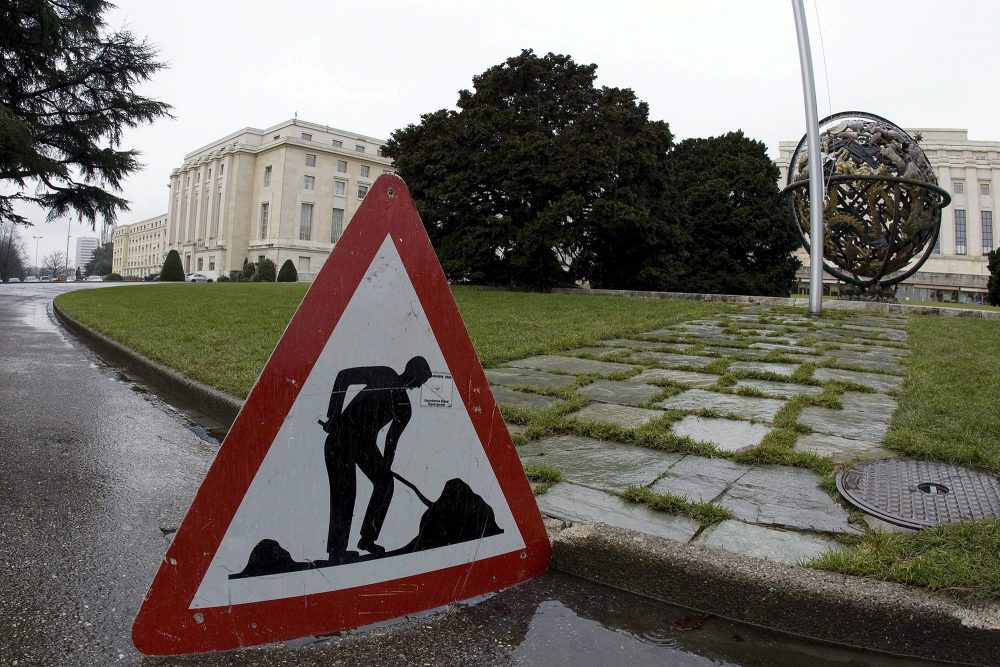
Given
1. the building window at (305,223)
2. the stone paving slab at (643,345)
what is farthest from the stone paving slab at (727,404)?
the building window at (305,223)

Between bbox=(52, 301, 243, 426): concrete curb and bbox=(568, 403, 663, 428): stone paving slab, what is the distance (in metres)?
2.32

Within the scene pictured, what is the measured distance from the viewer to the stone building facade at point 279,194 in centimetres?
7044

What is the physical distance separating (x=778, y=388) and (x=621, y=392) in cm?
143

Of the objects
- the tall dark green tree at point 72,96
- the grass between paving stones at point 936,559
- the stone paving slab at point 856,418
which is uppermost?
the tall dark green tree at point 72,96

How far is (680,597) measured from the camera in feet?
6.75

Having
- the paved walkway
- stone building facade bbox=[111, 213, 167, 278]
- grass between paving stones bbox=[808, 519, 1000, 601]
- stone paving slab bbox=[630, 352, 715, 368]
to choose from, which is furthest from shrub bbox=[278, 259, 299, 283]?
stone building facade bbox=[111, 213, 167, 278]

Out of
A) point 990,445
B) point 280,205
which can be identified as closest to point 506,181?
point 990,445

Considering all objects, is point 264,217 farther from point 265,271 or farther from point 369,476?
point 369,476

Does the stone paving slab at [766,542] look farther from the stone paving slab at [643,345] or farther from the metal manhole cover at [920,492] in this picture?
the stone paving slab at [643,345]

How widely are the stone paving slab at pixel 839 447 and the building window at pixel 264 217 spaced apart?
76.3 metres

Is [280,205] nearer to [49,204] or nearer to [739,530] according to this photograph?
[49,204]

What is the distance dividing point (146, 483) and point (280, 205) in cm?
7295

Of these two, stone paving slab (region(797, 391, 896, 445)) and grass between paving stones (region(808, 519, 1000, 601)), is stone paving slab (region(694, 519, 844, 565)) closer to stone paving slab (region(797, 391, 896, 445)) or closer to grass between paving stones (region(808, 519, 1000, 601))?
grass between paving stones (region(808, 519, 1000, 601))

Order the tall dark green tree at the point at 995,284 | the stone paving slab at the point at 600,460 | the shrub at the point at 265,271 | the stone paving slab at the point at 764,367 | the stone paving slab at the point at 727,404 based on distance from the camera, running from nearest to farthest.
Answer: the stone paving slab at the point at 600,460
the stone paving slab at the point at 727,404
the stone paving slab at the point at 764,367
the tall dark green tree at the point at 995,284
the shrub at the point at 265,271
